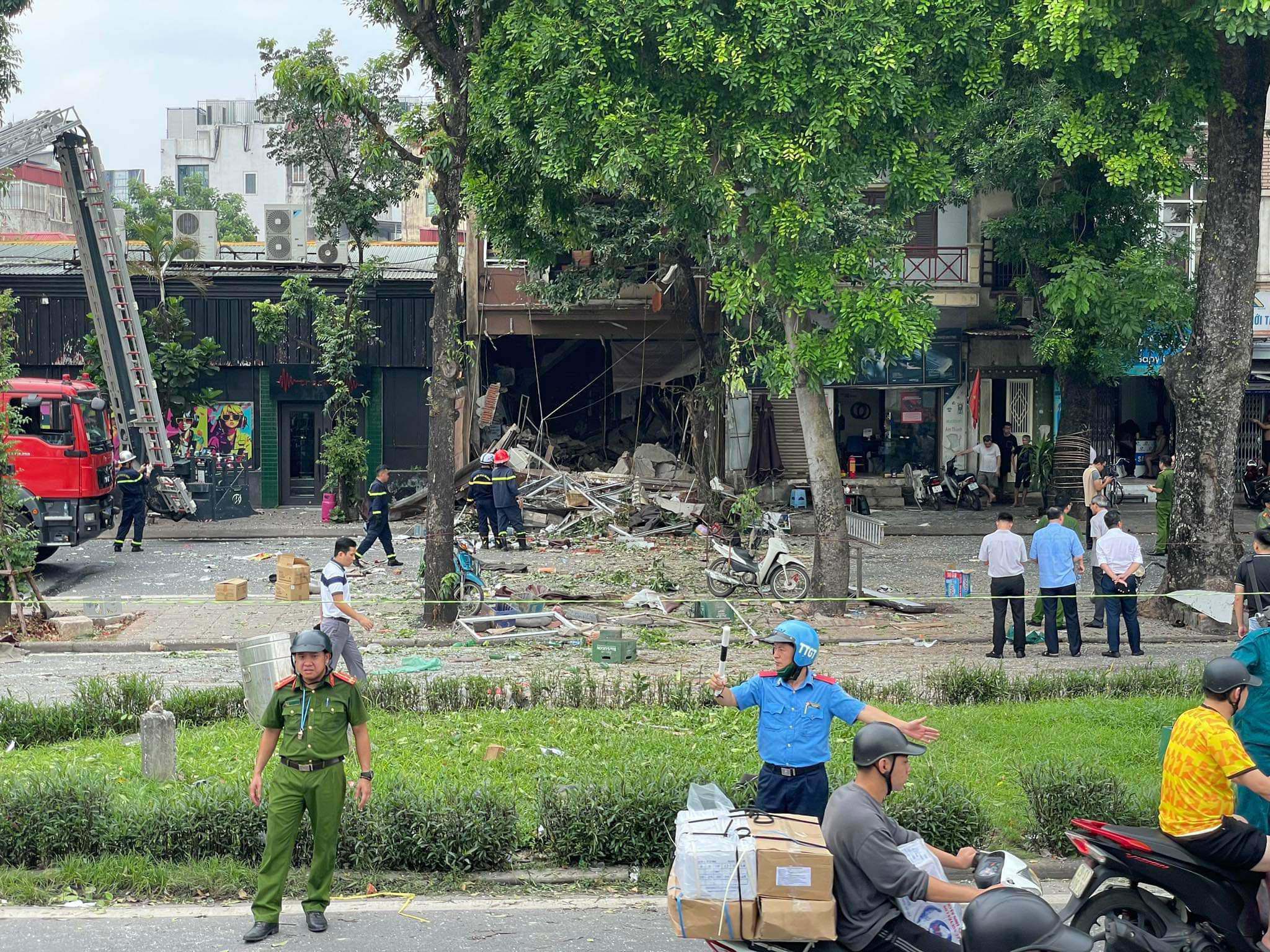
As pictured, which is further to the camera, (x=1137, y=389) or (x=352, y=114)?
(x=1137, y=389)

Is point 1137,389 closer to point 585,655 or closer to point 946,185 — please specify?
point 946,185

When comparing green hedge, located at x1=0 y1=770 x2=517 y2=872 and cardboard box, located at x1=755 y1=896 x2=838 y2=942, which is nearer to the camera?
cardboard box, located at x1=755 y1=896 x2=838 y2=942

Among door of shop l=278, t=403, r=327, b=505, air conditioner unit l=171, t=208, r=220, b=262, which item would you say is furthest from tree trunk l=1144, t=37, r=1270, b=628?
air conditioner unit l=171, t=208, r=220, b=262

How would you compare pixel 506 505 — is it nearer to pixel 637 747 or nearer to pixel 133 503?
pixel 133 503

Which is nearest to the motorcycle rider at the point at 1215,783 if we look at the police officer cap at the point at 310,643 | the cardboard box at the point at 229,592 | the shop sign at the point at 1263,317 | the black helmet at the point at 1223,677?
the black helmet at the point at 1223,677

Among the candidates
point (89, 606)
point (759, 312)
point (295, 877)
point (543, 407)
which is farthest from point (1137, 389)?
point (295, 877)

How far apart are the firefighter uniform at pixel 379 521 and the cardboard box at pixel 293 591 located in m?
2.34

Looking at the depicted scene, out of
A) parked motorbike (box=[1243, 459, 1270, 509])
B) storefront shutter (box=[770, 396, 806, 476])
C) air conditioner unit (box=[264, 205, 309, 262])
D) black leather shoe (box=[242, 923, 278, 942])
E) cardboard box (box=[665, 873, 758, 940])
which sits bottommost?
black leather shoe (box=[242, 923, 278, 942])

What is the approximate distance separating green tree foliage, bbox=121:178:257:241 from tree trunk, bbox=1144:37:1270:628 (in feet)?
139

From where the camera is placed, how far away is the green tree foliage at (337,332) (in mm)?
28250

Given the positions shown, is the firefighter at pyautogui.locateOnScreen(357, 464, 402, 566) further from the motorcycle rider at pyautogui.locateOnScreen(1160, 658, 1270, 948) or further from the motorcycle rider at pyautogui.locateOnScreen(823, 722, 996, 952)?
the motorcycle rider at pyautogui.locateOnScreen(823, 722, 996, 952)

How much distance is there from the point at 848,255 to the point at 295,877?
10.7 meters

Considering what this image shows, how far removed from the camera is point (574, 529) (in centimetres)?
2477

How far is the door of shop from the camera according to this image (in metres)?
30.3
